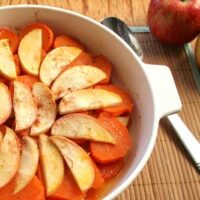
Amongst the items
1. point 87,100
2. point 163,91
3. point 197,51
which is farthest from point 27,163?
point 197,51

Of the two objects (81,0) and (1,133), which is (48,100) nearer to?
(1,133)

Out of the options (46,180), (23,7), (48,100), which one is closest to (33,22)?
(23,7)

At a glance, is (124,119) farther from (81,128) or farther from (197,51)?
(197,51)

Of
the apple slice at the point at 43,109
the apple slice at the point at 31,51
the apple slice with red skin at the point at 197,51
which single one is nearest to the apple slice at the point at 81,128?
the apple slice at the point at 43,109

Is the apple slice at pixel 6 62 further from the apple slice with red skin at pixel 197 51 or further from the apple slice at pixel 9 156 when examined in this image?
the apple slice with red skin at pixel 197 51

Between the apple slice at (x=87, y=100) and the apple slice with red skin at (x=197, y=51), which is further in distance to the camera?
the apple slice with red skin at (x=197, y=51)
